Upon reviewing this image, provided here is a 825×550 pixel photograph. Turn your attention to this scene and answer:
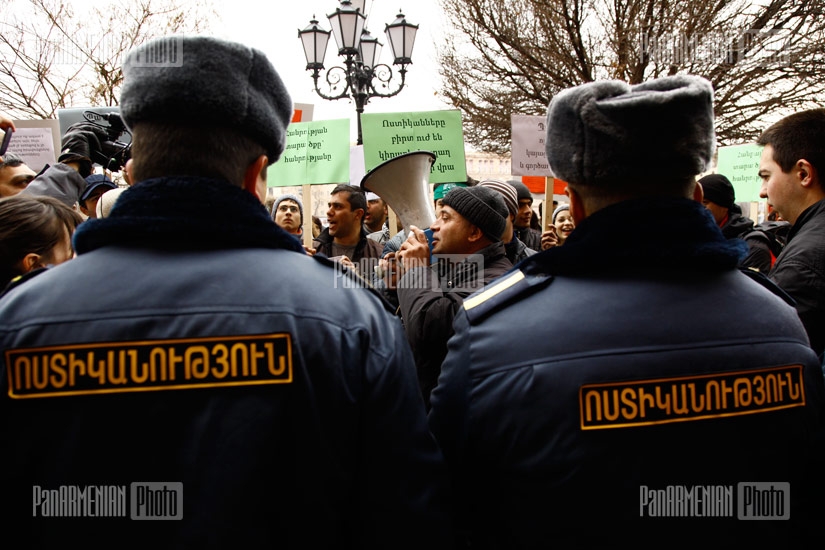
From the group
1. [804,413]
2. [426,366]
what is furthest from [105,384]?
[426,366]

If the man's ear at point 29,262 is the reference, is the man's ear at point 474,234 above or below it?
above

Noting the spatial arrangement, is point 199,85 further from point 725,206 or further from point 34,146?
point 34,146

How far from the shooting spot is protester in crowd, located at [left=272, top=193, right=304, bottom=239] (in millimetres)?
6164

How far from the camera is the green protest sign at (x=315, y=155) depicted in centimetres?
561

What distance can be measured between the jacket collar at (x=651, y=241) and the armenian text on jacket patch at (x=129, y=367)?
0.74 m

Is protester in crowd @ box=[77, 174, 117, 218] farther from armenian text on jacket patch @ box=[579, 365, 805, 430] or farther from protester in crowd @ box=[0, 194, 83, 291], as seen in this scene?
armenian text on jacket patch @ box=[579, 365, 805, 430]

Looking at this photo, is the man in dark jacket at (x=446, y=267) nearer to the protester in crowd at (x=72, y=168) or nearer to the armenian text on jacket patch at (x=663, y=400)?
the armenian text on jacket patch at (x=663, y=400)

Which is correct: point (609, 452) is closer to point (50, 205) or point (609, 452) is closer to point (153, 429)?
point (153, 429)

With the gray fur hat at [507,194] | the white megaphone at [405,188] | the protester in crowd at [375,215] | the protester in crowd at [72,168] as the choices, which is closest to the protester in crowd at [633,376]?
the white megaphone at [405,188]

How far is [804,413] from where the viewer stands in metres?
1.40

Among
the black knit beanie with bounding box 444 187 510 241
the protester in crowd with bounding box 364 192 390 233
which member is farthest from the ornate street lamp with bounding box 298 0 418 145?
the black knit beanie with bounding box 444 187 510 241

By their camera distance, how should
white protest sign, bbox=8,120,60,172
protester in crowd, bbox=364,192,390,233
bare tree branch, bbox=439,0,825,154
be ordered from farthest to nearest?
bare tree branch, bbox=439,0,825,154
protester in crowd, bbox=364,192,390,233
white protest sign, bbox=8,120,60,172

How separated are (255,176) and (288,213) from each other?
4.94m

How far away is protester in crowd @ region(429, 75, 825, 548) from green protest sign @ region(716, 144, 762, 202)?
638 centimetres
